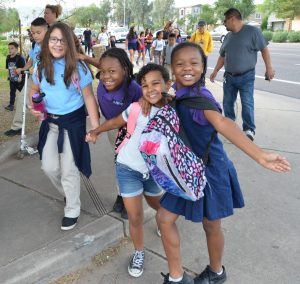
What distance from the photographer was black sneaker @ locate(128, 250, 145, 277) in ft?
8.96

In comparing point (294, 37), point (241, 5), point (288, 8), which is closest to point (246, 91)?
point (294, 37)

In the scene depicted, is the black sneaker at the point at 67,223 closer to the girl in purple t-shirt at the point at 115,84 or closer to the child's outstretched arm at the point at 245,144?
the girl in purple t-shirt at the point at 115,84

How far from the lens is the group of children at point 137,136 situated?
2.24 metres

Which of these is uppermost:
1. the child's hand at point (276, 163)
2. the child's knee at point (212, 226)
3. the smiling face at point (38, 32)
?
the smiling face at point (38, 32)

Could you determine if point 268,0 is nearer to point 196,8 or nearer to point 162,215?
point 196,8

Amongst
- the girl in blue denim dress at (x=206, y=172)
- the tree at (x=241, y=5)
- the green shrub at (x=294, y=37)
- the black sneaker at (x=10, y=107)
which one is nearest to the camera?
the girl in blue denim dress at (x=206, y=172)

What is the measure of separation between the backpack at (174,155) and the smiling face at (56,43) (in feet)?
3.80

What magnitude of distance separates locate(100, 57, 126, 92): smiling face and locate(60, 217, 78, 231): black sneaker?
115cm

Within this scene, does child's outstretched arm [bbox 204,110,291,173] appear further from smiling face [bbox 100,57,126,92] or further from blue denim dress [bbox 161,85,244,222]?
smiling face [bbox 100,57,126,92]

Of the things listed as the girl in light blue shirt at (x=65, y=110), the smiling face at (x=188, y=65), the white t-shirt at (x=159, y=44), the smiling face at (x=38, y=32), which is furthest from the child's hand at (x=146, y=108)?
the white t-shirt at (x=159, y=44)

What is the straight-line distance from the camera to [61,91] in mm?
2986

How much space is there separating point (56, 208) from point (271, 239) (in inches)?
74.7

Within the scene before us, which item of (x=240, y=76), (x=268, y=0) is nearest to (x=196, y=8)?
(x=268, y=0)

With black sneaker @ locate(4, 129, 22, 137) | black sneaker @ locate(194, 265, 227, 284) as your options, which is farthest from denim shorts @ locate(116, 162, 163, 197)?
black sneaker @ locate(4, 129, 22, 137)
